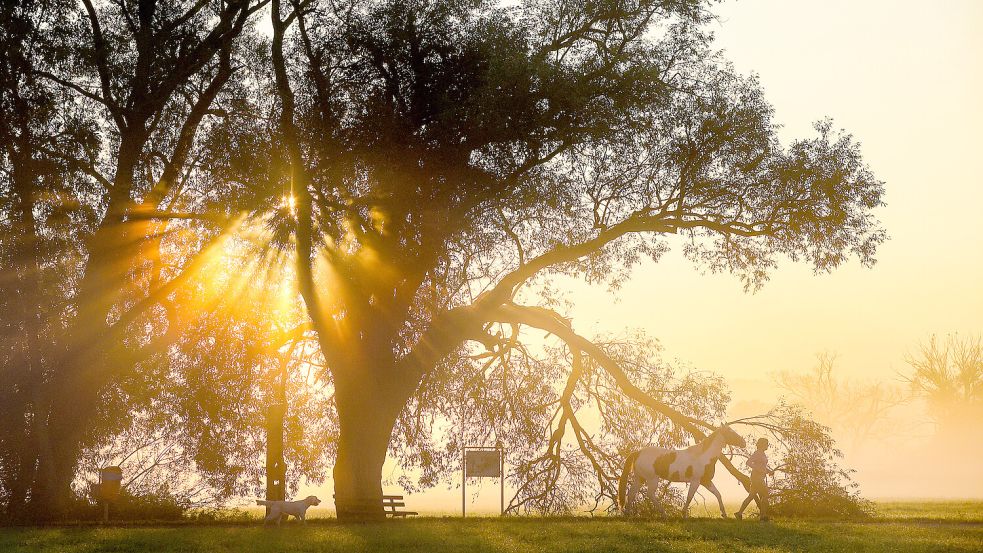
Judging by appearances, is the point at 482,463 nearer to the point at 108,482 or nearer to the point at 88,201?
the point at 108,482

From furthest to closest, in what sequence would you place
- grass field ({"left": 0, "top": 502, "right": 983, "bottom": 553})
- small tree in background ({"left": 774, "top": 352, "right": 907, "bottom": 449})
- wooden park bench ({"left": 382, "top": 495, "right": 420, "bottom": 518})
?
small tree in background ({"left": 774, "top": 352, "right": 907, "bottom": 449}), wooden park bench ({"left": 382, "top": 495, "right": 420, "bottom": 518}), grass field ({"left": 0, "top": 502, "right": 983, "bottom": 553})

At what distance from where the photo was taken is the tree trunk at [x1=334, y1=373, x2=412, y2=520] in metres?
22.8

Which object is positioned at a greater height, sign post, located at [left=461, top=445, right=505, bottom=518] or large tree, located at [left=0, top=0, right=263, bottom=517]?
large tree, located at [left=0, top=0, right=263, bottom=517]

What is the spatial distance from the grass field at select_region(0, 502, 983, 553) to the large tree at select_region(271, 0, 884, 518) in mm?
5077

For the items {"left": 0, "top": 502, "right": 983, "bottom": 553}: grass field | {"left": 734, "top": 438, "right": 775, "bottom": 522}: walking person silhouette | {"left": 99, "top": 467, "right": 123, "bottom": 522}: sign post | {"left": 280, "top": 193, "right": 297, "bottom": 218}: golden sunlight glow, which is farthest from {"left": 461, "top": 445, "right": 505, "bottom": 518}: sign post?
{"left": 99, "top": 467, "right": 123, "bottom": 522}: sign post

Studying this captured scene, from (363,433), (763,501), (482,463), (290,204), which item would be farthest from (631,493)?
(290,204)

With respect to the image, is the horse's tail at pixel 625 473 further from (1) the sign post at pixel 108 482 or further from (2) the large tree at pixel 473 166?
(1) the sign post at pixel 108 482

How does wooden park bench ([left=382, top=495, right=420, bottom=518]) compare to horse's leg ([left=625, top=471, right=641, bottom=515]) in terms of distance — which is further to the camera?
wooden park bench ([left=382, top=495, right=420, bottom=518])

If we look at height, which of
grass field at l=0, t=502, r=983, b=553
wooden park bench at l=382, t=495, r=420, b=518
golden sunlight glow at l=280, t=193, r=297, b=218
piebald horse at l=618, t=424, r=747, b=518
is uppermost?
golden sunlight glow at l=280, t=193, r=297, b=218

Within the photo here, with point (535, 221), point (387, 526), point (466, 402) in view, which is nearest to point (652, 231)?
point (535, 221)

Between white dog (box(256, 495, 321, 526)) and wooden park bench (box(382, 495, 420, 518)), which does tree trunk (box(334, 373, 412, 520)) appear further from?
white dog (box(256, 495, 321, 526))

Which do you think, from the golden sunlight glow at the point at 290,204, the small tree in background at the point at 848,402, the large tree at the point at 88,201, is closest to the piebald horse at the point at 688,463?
the golden sunlight glow at the point at 290,204

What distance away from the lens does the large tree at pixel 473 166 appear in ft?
70.9

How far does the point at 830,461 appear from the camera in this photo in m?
24.1
